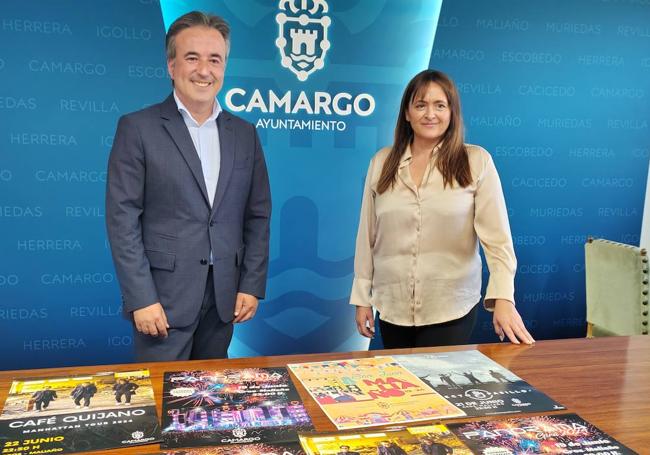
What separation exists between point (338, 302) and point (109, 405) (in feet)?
7.80

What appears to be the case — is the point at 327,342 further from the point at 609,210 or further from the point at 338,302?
the point at 609,210

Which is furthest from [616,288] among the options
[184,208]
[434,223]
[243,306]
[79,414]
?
[79,414]

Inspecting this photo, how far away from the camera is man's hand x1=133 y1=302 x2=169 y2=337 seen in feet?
6.24

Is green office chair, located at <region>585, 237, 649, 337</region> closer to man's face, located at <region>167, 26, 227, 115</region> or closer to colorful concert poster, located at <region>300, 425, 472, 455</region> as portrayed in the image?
colorful concert poster, located at <region>300, 425, 472, 455</region>

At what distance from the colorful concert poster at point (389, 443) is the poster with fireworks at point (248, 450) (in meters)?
0.03

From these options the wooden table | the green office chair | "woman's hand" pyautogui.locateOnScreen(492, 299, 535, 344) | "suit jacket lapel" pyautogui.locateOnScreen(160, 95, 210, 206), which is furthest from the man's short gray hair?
the green office chair

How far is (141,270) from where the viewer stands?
1897mm

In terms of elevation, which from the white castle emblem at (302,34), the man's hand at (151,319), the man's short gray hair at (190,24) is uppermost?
the white castle emblem at (302,34)

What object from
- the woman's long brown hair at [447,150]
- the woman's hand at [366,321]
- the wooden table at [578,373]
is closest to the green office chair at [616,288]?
the wooden table at [578,373]

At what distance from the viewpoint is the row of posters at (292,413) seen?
1.15 metres

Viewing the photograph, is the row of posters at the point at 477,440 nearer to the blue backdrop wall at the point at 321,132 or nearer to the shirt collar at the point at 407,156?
the shirt collar at the point at 407,156

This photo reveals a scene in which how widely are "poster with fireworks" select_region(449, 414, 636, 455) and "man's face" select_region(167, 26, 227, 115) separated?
136 cm

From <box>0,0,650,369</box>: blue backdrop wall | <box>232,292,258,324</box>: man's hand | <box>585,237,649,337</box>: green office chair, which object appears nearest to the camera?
<box>232,292,258,324</box>: man's hand

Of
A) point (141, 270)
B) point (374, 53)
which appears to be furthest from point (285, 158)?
point (141, 270)
